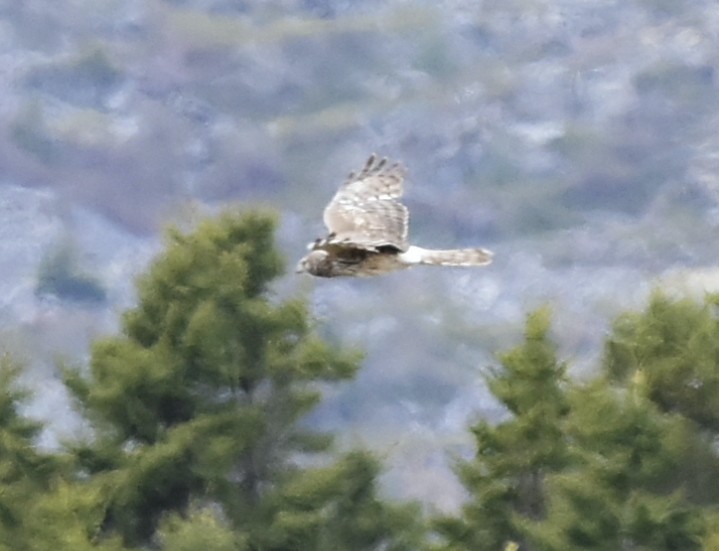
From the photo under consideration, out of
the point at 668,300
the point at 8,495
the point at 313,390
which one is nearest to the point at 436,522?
the point at 313,390

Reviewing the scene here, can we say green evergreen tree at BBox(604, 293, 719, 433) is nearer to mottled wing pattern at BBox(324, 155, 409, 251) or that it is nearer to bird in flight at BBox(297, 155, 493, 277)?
mottled wing pattern at BBox(324, 155, 409, 251)

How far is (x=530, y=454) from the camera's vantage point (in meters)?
16.8

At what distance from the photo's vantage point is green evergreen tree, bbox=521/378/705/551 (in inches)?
595

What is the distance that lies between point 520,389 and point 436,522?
5.80 ft

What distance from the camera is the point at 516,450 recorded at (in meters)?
16.9

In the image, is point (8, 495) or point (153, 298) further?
point (153, 298)

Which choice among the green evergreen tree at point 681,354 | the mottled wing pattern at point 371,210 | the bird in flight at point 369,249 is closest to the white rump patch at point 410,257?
the bird in flight at point 369,249

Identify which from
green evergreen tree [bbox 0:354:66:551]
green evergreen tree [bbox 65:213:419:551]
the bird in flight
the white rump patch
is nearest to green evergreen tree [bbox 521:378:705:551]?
green evergreen tree [bbox 65:213:419:551]

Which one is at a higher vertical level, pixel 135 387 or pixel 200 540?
pixel 135 387

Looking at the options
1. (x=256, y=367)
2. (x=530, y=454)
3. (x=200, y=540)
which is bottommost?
(x=200, y=540)

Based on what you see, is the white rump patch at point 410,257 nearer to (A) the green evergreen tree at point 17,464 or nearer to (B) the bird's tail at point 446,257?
(B) the bird's tail at point 446,257

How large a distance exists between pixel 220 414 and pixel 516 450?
3445 mm

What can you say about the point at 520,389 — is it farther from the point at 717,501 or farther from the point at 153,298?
the point at 153,298

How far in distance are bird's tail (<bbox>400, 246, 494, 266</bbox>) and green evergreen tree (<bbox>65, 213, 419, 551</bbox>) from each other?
21.1 feet
